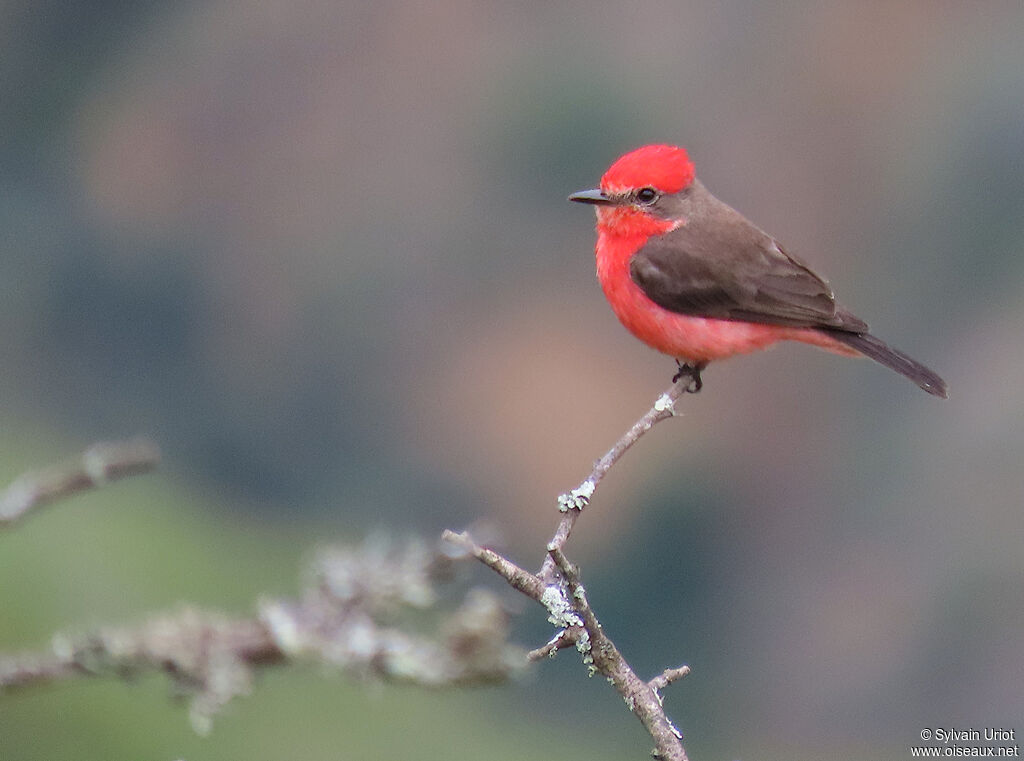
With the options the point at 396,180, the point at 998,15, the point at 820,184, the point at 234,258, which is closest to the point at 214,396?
the point at 234,258

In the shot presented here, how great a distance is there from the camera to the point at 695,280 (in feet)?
10.2

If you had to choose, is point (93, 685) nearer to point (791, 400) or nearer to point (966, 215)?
point (791, 400)

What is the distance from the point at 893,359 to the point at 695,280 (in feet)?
1.67

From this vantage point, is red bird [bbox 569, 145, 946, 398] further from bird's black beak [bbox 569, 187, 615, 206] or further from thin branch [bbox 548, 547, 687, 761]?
thin branch [bbox 548, 547, 687, 761]

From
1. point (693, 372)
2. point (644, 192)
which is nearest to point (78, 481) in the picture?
point (693, 372)

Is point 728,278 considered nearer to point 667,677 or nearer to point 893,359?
point 893,359

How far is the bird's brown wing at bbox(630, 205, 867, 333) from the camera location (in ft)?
9.99

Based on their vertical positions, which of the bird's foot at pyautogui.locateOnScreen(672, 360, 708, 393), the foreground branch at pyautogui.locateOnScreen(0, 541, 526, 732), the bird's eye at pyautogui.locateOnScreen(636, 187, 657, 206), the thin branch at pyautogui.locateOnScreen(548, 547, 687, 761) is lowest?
the thin branch at pyautogui.locateOnScreen(548, 547, 687, 761)

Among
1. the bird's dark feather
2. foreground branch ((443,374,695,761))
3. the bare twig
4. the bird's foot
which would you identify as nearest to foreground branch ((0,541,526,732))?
foreground branch ((443,374,695,761))

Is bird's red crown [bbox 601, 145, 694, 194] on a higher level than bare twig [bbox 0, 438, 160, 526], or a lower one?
higher

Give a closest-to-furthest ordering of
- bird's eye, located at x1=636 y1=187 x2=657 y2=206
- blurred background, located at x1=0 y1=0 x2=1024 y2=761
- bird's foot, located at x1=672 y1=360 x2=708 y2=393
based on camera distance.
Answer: bird's foot, located at x1=672 y1=360 x2=708 y2=393 < bird's eye, located at x1=636 y1=187 x2=657 y2=206 < blurred background, located at x1=0 y1=0 x2=1024 y2=761

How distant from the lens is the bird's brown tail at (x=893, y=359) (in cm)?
302

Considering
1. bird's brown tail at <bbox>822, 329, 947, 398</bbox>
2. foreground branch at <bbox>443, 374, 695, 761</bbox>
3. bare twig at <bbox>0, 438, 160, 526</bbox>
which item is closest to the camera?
foreground branch at <bbox>443, 374, 695, 761</bbox>

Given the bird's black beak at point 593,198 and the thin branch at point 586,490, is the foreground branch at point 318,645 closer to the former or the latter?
the thin branch at point 586,490
